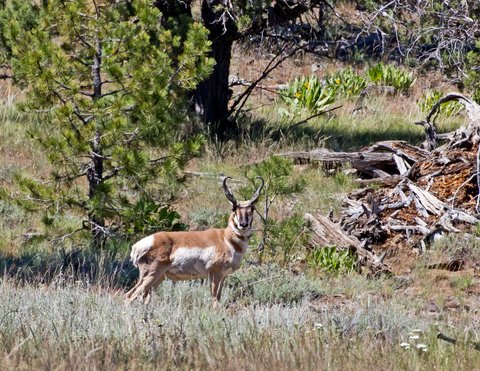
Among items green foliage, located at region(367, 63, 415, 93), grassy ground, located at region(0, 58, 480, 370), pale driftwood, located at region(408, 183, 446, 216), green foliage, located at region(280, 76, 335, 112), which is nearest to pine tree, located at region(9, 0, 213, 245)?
grassy ground, located at region(0, 58, 480, 370)

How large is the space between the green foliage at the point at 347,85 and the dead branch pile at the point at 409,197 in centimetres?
718

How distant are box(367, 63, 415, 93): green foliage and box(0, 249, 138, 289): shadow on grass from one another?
13.5 metres

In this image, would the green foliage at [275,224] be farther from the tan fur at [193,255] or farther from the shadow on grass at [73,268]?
the tan fur at [193,255]

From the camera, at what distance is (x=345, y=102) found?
75.8 ft

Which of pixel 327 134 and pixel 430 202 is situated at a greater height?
pixel 430 202

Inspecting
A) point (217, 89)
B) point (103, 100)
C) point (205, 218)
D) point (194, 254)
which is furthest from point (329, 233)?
point (217, 89)

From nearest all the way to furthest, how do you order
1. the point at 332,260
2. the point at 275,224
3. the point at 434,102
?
the point at 332,260, the point at 275,224, the point at 434,102

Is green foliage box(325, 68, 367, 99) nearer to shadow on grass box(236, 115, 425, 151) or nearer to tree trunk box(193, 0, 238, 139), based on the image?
shadow on grass box(236, 115, 425, 151)

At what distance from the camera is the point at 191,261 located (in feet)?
33.3

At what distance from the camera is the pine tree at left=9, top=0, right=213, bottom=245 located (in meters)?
12.1

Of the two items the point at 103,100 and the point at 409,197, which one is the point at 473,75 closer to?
the point at 409,197

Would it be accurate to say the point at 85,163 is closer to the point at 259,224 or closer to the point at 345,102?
the point at 259,224

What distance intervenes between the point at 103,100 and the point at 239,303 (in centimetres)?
328

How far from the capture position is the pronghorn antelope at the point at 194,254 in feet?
33.0
